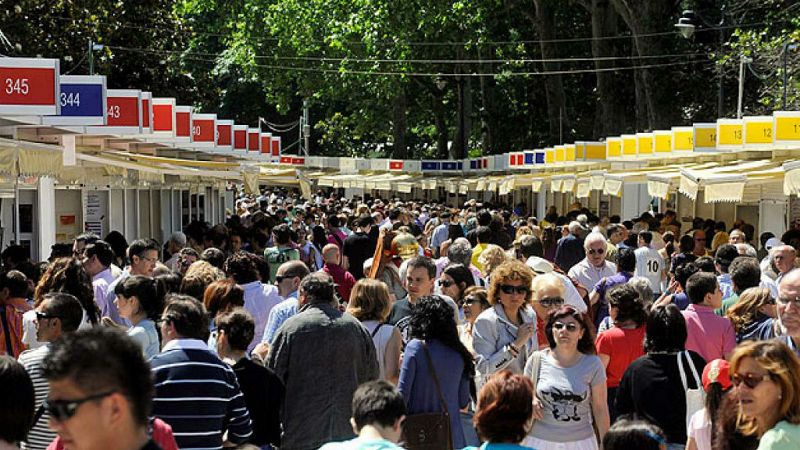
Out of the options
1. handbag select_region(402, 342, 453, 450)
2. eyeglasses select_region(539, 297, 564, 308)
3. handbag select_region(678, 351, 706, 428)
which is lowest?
handbag select_region(402, 342, 453, 450)

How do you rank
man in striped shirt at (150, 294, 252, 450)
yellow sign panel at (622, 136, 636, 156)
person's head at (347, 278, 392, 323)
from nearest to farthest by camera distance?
man in striped shirt at (150, 294, 252, 450) → person's head at (347, 278, 392, 323) → yellow sign panel at (622, 136, 636, 156)

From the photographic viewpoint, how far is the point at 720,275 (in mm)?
12336

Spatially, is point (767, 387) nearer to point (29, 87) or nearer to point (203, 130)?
point (29, 87)

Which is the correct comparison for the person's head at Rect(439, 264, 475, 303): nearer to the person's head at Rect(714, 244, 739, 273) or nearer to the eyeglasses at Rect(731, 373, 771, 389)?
the person's head at Rect(714, 244, 739, 273)

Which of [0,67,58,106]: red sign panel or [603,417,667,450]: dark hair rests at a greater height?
[0,67,58,106]: red sign panel

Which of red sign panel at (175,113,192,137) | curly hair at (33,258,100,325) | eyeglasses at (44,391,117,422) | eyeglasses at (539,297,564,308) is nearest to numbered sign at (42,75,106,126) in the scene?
curly hair at (33,258,100,325)

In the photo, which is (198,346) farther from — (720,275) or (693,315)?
(720,275)

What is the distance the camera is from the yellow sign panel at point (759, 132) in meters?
19.4

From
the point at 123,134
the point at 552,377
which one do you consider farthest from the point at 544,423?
the point at 123,134

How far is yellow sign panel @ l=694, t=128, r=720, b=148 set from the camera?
22.4m

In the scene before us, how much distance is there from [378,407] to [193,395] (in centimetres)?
111

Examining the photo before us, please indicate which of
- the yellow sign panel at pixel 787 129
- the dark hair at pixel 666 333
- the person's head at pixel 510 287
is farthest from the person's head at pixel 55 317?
the yellow sign panel at pixel 787 129

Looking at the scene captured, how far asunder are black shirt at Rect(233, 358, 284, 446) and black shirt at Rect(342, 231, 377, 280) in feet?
30.4

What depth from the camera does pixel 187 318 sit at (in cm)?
632
